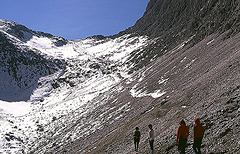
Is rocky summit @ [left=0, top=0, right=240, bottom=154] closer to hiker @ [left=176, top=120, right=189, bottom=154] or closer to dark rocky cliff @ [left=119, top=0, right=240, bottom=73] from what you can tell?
dark rocky cliff @ [left=119, top=0, right=240, bottom=73]

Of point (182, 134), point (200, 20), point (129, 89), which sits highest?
point (200, 20)

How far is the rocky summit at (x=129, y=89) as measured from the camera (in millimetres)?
16672

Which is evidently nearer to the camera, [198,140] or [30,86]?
[198,140]

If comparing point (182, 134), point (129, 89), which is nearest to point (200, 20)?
point (129, 89)

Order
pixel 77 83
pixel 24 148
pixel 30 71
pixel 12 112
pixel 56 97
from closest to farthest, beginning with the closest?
pixel 24 148 → pixel 12 112 → pixel 56 97 → pixel 77 83 → pixel 30 71

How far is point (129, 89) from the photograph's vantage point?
176 ft

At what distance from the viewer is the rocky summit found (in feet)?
54.7

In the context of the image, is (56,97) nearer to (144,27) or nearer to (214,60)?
(214,60)

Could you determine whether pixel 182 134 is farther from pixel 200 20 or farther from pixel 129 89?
pixel 200 20

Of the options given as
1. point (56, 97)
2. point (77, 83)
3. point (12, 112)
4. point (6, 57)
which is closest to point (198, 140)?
point (12, 112)

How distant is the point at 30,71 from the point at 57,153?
319ft

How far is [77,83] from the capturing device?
352 ft

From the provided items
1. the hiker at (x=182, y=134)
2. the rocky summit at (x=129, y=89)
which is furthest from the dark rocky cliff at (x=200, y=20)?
the hiker at (x=182, y=134)

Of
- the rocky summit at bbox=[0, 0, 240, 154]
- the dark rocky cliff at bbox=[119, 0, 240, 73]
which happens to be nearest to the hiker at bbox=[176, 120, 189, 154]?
the rocky summit at bbox=[0, 0, 240, 154]
